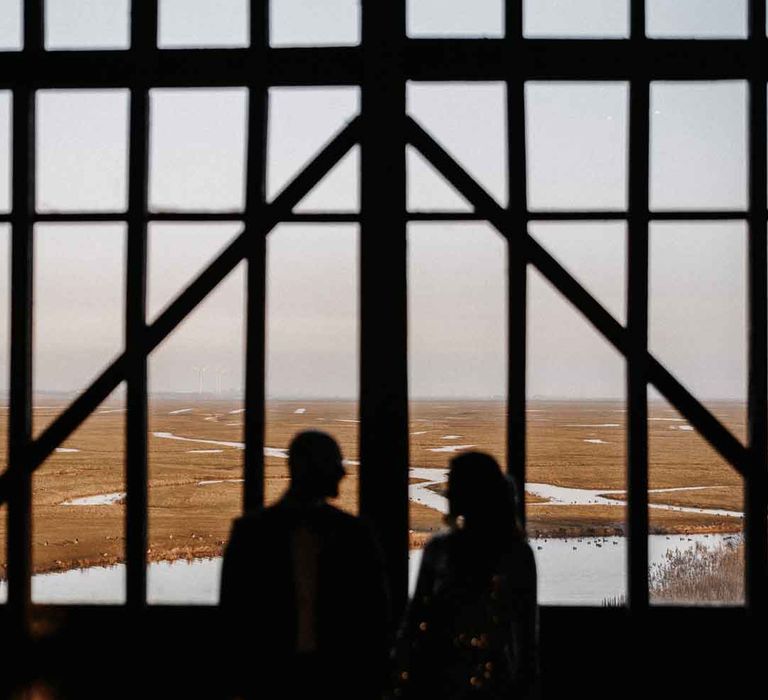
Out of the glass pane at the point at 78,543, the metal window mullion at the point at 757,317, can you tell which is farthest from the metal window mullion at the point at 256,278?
the glass pane at the point at 78,543

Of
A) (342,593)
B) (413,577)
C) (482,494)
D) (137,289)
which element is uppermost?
(137,289)

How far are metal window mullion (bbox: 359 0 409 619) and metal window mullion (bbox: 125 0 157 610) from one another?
1.12m

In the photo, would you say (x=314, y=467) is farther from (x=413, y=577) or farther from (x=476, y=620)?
(x=413, y=577)

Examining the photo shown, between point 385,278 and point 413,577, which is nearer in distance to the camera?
point 385,278

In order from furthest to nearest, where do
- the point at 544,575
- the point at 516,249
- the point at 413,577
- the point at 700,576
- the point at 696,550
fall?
1. the point at 696,550
2. the point at 700,576
3. the point at 544,575
4. the point at 413,577
5. the point at 516,249

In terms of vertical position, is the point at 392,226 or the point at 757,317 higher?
the point at 392,226

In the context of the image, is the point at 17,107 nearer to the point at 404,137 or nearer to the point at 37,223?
the point at 37,223

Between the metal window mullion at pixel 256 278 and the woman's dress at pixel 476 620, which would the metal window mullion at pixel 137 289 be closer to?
the metal window mullion at pixel 256 278

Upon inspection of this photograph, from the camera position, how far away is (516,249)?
12.7 feet

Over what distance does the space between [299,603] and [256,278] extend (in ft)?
6.48

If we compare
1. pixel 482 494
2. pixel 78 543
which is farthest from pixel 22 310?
pixel 78 543

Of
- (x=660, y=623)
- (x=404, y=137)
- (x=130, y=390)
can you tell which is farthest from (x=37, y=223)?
(x=660, y=623)

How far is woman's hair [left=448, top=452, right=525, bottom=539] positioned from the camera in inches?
97.5

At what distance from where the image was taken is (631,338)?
3809 mm
